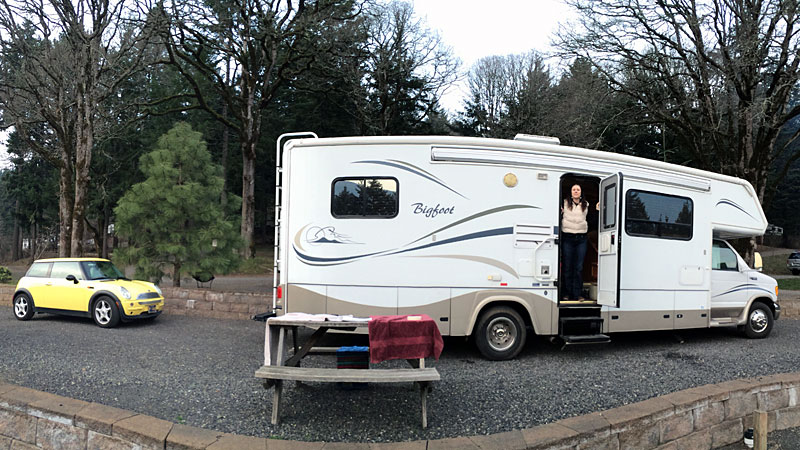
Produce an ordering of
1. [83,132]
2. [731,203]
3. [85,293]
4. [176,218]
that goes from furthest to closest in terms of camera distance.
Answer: [83,132] → [176,218] → [85,293] → [731,203]

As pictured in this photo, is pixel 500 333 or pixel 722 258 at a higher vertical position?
pixel 722 258

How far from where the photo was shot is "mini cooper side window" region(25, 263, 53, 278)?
952cm

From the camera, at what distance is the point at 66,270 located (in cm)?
935

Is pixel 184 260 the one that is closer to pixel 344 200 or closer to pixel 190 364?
pixel 190 364

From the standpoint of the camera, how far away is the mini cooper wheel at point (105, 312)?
8719mm

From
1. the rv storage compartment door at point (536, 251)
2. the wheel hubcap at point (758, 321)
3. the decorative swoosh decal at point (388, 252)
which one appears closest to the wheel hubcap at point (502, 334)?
the rv storage compartment door at point (536, 251)

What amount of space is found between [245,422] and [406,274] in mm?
2885

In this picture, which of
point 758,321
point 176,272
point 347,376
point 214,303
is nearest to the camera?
point 347,376

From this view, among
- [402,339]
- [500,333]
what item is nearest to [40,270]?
[402,339]

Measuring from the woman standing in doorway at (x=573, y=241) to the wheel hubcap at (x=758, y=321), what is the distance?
3810 mm

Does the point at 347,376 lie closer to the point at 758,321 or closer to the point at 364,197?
the point at 364,197

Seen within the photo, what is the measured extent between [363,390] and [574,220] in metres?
3.87

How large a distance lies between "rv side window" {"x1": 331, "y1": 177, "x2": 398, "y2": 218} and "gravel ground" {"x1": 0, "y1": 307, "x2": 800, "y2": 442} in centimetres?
193

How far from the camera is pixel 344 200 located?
6.56 m
